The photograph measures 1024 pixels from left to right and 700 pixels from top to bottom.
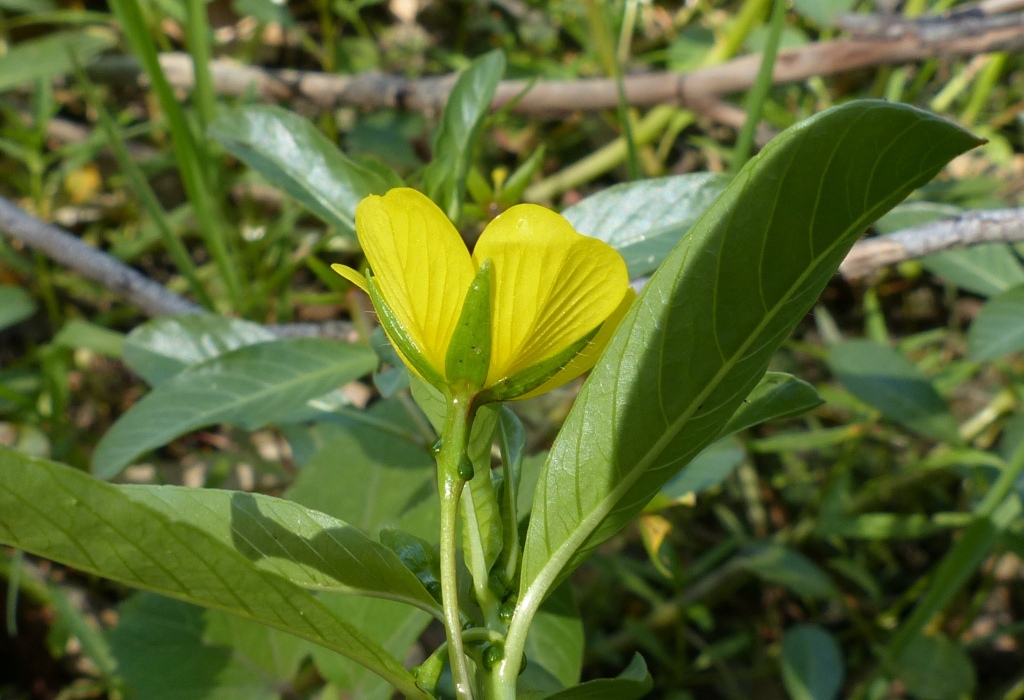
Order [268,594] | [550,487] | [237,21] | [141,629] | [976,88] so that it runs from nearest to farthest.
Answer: [268,594]
[550,487]
[141,629]
[976,88]
[237,21]

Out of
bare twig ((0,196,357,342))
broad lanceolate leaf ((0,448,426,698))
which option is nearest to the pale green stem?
bare twig ((0,196,357,342))

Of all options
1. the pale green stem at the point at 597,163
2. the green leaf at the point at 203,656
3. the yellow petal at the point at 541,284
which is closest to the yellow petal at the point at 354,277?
the yellow petal at the point at 541,284

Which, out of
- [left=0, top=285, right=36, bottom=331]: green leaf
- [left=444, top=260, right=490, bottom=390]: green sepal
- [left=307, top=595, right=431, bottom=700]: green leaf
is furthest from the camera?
[left=0, top=285, right=36, bottom=331]: green leaf

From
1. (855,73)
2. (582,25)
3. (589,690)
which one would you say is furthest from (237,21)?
(589,690)

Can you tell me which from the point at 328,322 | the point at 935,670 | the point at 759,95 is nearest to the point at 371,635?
the point at 328,322

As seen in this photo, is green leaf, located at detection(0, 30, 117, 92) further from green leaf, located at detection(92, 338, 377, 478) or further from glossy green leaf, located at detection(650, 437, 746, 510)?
glossy green leaf, located at detection(650, 437, 746, 510)

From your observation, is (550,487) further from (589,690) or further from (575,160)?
(575,160)
